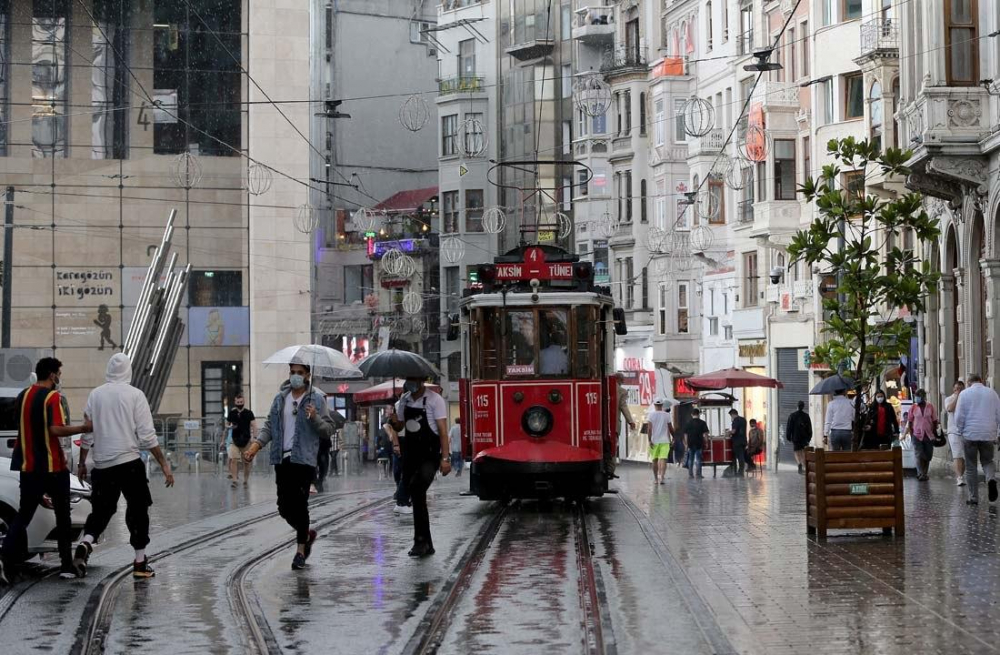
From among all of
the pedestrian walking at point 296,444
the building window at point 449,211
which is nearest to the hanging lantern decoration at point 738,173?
the building window at point 449,211

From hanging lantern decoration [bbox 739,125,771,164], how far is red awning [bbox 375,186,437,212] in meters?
34.0

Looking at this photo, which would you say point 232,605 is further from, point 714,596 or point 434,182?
point 434,182

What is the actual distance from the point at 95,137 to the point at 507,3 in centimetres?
3105

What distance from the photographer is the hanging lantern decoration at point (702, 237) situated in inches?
2200

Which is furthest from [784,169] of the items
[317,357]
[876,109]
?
[317,357]

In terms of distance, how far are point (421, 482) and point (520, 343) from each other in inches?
306

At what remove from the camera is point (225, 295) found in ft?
175

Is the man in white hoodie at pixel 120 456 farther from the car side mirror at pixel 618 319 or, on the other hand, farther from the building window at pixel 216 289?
the building window at pixel 216 289

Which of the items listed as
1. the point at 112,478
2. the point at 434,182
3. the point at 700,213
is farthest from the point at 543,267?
the point at 434,182

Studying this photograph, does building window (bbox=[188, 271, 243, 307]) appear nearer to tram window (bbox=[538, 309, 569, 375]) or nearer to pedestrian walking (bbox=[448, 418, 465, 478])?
pedestrian walking (bbox=[448, 418, 465, 478])

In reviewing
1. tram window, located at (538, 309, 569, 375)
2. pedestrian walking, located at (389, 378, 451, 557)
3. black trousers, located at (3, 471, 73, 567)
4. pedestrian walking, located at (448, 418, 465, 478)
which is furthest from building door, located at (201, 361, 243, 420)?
black trousers, located at (3, 471, 73, 567)

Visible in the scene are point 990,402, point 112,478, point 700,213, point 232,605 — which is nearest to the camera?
point 232,605

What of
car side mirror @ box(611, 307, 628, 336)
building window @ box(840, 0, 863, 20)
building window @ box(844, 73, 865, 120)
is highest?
building window @ box(840, 0, 863, 20)

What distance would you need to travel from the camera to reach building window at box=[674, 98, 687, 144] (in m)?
62.6
